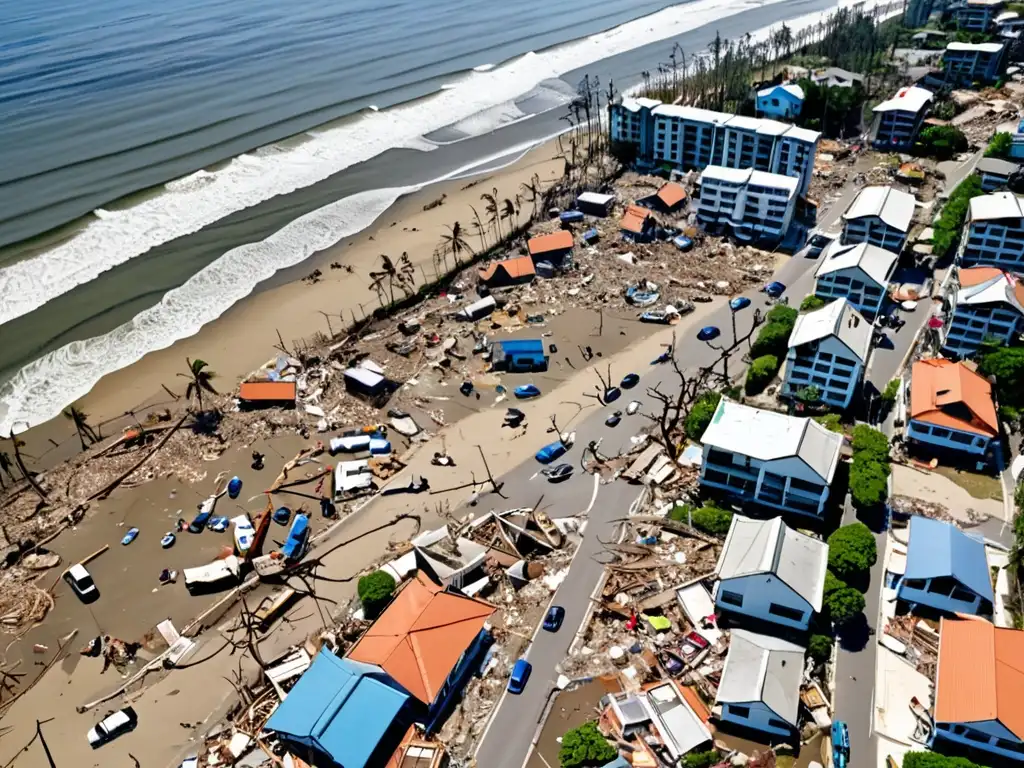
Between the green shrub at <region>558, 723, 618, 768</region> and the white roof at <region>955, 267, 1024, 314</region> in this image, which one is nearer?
the green shrub at <region>558, 723, 618, 768</region>

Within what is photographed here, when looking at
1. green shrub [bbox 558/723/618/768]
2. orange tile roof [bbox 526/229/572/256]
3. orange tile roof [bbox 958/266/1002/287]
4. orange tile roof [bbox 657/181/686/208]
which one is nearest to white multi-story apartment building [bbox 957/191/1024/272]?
orange tile roof [bbox 958/266/1002/287]

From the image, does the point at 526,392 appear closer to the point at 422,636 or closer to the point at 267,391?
the point at 267,391

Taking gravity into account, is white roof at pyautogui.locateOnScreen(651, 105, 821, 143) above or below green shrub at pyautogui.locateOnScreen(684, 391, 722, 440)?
above

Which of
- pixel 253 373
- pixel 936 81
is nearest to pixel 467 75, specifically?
pixel 936 81

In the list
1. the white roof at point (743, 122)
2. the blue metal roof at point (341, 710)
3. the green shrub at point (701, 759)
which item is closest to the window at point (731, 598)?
the green shrub at point (701, 759)

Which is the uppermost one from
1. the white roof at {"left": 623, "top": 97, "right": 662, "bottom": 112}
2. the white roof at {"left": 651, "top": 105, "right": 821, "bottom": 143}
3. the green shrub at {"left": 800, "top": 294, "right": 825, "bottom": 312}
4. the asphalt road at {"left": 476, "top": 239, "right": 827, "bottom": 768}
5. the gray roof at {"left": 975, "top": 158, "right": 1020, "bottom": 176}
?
the white roof at {"left": 623, "top": 97, "right": 662, "bottom": 112}

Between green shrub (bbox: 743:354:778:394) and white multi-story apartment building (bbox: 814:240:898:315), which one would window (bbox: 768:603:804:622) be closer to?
green shrub (bbox: 743:354:778:394)
